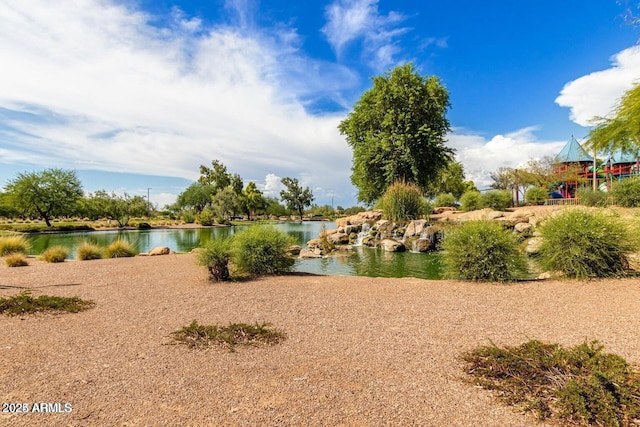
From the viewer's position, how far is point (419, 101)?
24.0m

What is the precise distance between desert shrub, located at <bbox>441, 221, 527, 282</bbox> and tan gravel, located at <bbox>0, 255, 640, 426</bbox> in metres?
0.51

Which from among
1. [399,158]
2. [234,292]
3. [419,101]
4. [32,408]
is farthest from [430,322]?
[419,101]

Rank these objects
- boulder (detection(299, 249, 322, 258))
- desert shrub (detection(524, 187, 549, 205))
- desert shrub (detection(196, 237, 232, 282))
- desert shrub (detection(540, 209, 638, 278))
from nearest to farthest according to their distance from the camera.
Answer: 1. desert shrub (detection(540, 209, 638, 278))
2. desert shrub (detection(196, 237, 232, 282))
3. boulder (detection(299, 249, 322, 258))
4. desert shrub (detection(524, 187, 549, 205))

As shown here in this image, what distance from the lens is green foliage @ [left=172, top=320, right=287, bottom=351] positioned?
4145mm

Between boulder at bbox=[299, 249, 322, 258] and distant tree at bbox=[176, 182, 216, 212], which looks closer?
boulder at bbox=[299, 249, 322, 258]

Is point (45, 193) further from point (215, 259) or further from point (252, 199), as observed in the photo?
point (215, 259)

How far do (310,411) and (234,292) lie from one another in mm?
4574

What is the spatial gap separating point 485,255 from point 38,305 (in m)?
8.59

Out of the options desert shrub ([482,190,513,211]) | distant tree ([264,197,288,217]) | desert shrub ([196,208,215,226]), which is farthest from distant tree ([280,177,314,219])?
desert shrub ([482,190,513,211])

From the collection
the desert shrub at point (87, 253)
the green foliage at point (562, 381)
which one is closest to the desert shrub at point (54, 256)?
the desert shrub at point (87, 253)

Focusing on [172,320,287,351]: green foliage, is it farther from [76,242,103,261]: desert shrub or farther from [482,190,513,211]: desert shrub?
[482,190,513,211]: desert shrub

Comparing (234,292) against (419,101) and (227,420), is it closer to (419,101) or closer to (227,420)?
(227,420)

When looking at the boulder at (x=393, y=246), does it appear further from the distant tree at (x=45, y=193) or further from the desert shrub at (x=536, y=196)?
the distant tree at (x=45, y=193)

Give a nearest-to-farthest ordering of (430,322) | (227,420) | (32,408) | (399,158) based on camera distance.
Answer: (227,420) < (32,408) < (430,322) < (399,158)
